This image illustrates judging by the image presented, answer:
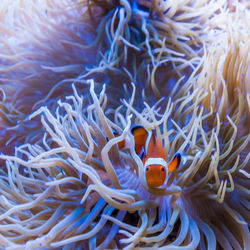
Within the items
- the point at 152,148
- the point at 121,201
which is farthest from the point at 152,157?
the point at 121,201

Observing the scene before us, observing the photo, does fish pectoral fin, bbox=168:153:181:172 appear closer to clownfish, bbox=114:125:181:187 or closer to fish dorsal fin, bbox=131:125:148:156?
clownfish, bbox=114:125:181:187

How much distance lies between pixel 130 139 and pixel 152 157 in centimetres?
7

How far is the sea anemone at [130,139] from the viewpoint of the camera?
2.52 feet

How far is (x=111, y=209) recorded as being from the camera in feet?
2.57

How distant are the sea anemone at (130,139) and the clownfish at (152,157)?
1.1 inches

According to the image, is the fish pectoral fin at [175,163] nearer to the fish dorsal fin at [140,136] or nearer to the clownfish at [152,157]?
the clownfish at [152,157]

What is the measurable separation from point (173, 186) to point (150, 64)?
689 mm

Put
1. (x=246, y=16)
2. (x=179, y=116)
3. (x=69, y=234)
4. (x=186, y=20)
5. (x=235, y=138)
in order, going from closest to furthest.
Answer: (x=69, y=234)
(x=235, y=138)
(x=179, y=116)
(x=246, y=16)
(x=186, y=20)

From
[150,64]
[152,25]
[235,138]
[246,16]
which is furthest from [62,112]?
[246,16]

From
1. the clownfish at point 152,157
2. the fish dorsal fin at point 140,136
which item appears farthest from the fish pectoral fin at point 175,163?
the fish dorsal fin at point 140,136

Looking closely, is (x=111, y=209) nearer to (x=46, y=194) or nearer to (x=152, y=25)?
(x=46, y=194)

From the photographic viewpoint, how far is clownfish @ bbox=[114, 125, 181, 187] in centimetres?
70

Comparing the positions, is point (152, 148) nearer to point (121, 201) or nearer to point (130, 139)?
point (130, 139)

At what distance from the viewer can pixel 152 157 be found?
76 centimetres
